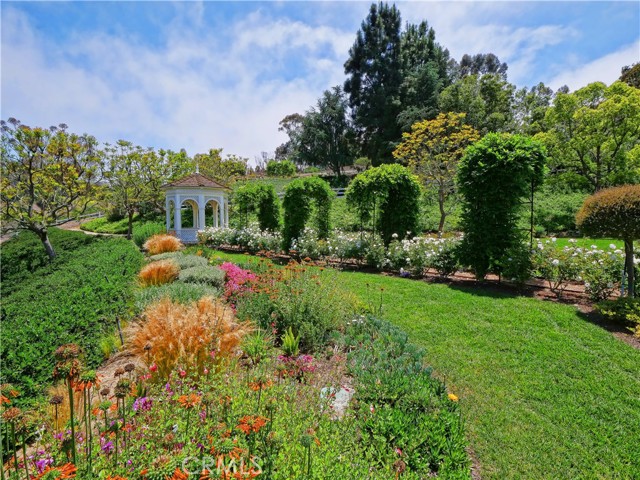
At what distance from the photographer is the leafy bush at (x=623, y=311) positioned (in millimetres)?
4641

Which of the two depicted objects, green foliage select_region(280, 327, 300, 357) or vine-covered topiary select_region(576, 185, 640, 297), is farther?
vine-covered topiary select_region(576, 185, 640, 297)

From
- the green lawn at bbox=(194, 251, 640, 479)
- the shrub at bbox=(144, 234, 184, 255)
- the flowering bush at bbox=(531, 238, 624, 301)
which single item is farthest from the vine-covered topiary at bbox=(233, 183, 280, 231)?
the flowering bush at bbox=(531, 238, 624, 301)

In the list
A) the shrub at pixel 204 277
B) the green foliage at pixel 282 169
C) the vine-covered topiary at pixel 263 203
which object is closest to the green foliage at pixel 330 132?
the green foliage at pixel 282 169

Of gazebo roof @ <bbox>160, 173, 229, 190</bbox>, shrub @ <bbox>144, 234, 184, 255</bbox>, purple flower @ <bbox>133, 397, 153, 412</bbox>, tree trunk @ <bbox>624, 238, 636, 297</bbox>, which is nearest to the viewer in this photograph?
purple flower @ <bbox>133, 397, 153, 412</bbox>

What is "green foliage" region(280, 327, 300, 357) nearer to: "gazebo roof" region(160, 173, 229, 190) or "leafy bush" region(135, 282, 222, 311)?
"leafy bush" region(135, 282, 222, 311)

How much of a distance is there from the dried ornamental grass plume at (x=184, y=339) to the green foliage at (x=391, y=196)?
23.1 feet

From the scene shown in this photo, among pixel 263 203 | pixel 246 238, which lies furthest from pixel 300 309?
pixel 263 203

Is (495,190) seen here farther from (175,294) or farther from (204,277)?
(175,294)

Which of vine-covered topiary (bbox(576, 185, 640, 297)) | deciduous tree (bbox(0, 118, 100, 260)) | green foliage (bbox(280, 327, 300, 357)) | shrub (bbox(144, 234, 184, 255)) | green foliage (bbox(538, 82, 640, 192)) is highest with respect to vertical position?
green foliage (bbox(538, 82, 640, 192))

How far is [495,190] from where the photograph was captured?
721cm

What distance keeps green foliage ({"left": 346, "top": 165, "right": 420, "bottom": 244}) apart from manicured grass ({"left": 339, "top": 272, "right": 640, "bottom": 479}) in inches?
160

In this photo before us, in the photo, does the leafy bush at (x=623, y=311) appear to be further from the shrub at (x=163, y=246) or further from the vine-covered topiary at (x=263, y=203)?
the vine-covered topiary at (x=263, y=203)

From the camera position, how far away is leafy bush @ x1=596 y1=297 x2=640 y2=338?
15.2 ft

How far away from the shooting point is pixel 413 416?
2.57 m
